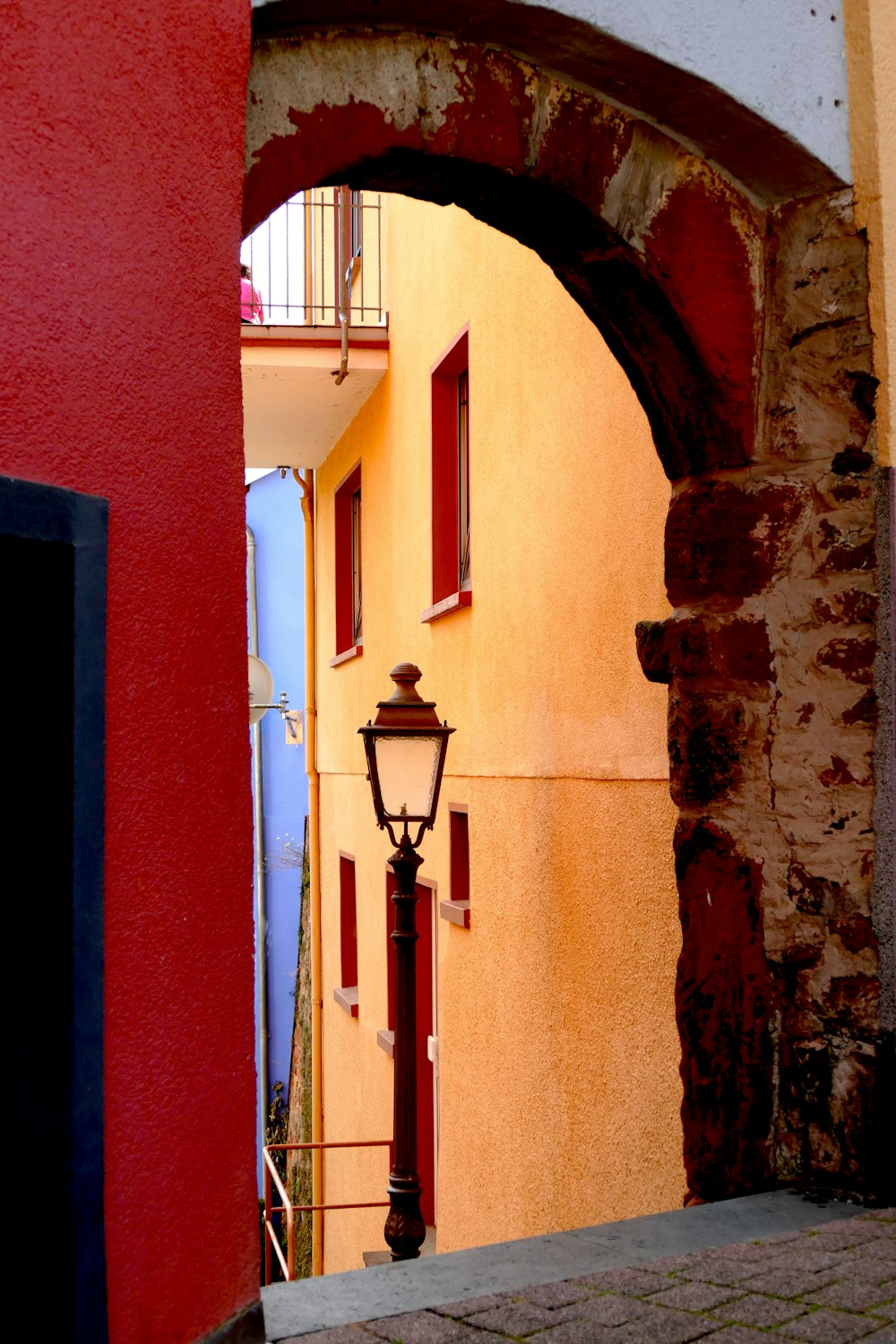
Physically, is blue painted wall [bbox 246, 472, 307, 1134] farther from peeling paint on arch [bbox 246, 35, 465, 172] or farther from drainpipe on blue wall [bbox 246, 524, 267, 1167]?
peeling paint on arch [bbox 246, 35, 465, 172]

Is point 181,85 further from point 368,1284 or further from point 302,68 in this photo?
point 368,1284

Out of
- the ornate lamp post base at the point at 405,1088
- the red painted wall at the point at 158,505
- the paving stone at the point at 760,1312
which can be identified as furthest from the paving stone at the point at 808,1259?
the ornate lamp post base at the point at 405,1088

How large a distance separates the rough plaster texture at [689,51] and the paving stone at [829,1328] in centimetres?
260

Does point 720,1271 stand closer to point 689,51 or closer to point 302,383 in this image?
point 689,51

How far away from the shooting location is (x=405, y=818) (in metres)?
5.57

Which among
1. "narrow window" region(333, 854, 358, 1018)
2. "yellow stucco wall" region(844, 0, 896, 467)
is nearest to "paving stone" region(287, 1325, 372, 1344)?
"yellow stucco wall" region(844, 0, 896, 467)

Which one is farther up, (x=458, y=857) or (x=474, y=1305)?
(x=458, y=857)

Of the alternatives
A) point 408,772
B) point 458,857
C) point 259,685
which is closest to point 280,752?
point 259,685

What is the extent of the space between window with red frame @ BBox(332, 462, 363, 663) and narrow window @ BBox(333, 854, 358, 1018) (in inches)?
61.5

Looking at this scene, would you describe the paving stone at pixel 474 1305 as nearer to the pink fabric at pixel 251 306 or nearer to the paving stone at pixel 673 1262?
the paving stone at pixel 673 1262

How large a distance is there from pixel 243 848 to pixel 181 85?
1329 millimetres

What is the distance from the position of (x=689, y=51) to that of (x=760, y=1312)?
2.67m

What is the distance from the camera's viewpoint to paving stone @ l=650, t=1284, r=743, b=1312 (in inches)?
112

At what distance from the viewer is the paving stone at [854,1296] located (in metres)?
2.82
